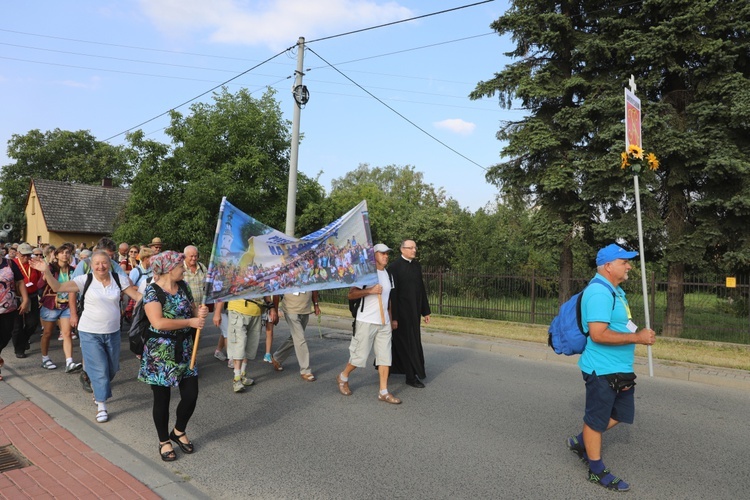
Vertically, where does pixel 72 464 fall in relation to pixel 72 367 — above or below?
below

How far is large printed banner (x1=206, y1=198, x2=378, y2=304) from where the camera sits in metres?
5.18

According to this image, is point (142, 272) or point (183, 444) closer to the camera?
point (183, 444)

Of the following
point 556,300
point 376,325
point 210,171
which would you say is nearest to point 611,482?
point 376,325

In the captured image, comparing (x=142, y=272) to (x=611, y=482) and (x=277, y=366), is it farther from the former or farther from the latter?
(x=611, y=482)

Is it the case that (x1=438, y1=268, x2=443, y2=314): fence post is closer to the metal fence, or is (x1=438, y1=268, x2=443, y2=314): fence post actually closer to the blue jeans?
the metal fence

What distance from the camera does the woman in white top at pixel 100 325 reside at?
5.75 meters

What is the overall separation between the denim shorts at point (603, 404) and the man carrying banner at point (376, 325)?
273 cm

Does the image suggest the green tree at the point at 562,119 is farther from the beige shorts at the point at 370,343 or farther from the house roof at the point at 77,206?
the house roof at the point at 77,206

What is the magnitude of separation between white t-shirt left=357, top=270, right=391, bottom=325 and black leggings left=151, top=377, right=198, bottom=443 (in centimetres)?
236

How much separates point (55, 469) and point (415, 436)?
300 centimetres

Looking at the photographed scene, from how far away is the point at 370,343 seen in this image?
21.7 feet

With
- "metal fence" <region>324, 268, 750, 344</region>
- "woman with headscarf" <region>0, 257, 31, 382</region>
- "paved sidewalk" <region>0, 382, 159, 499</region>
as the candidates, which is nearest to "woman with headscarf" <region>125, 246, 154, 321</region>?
"woman with headscarf" <region>0, 257, 31, 382</region>

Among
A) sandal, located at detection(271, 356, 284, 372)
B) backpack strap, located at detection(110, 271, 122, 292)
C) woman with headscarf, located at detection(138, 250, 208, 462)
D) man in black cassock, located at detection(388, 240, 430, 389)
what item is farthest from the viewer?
sandal, located at detection(271, 356, 284, 372)

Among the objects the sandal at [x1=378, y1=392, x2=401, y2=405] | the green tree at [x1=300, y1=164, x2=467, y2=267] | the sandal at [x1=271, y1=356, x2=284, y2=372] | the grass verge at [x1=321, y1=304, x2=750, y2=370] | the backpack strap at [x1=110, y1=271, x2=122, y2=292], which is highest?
the green tree at [x1=300, y1=164, x2=467, y2=267]
